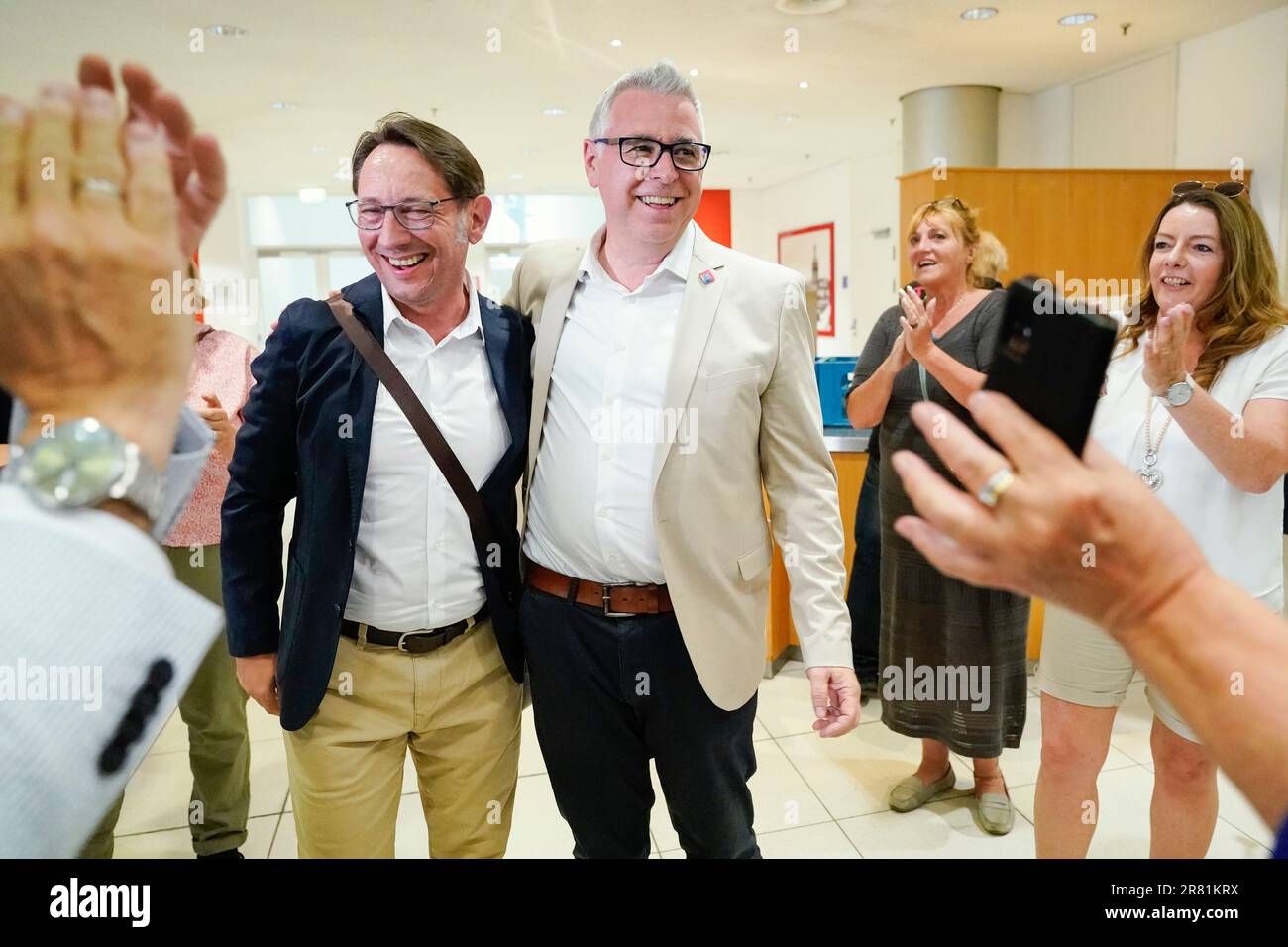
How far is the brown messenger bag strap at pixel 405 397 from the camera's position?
1204mm

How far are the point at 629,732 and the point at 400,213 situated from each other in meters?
0.93

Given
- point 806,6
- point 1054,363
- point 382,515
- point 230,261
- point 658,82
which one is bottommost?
point 382,515

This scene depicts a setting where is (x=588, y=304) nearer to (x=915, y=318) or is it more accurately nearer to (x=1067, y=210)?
(x=915, y=318)

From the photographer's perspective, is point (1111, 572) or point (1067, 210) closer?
point (1111, 572)

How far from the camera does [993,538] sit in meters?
0.50

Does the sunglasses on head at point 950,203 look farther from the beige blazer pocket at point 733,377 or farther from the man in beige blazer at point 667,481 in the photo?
the beige blazer pocket at point 733,377

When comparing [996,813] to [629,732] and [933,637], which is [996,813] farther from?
[629,732]

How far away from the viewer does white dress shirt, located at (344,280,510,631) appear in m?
1.24

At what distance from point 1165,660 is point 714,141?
892 centimetres

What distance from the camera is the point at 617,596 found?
135 cm

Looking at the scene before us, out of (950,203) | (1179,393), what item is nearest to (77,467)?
(1179,393)

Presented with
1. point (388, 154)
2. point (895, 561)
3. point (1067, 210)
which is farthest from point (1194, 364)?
point (388, 154)

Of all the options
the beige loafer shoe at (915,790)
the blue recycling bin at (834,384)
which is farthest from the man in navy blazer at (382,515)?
the blue recycling bin at (834,384)
